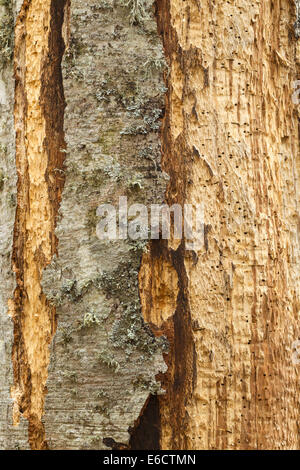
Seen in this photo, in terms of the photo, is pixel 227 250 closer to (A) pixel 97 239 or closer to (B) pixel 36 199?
(A) pixel 97 239

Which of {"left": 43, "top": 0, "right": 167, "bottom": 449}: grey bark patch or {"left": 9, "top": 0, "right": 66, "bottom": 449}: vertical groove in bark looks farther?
{"left": 9, "top": 0, "right": 66, "bottom": 449}: vertical groove in bark

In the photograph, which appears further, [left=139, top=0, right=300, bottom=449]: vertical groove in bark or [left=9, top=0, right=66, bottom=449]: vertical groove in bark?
[left=9, top=0, right=66, bottom=449]: vertical groove in bark

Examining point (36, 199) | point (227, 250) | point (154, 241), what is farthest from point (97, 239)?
point (227, 250)

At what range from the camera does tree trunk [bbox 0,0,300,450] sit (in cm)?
186

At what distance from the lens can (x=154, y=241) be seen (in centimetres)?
188

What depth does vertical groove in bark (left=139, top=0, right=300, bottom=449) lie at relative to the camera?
1.86 m

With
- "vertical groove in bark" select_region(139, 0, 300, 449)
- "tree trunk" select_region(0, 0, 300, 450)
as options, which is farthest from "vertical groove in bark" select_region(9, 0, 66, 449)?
"vertical groove in bark" select_region(139, 0, 300, 449)

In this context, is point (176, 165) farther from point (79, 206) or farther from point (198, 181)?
point (79, 206)

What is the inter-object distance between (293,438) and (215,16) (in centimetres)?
152

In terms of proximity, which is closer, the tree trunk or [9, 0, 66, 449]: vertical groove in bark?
the tree trunk

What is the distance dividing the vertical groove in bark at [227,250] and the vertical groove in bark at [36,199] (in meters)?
0.38

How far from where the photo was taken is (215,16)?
1.97 metres

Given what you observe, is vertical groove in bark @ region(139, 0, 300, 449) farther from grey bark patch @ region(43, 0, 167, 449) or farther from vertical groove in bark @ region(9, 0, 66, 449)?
vertical groove in bark @ region(9, 0, 66, 449)

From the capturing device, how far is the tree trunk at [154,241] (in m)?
1.86
